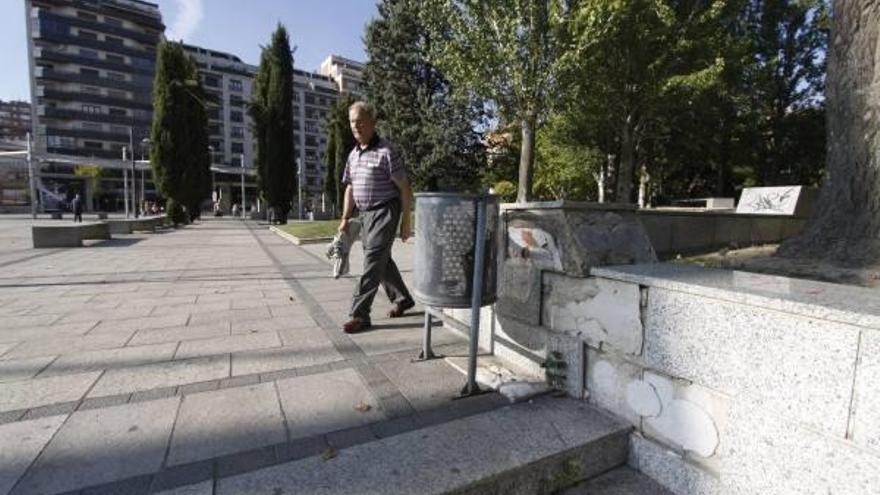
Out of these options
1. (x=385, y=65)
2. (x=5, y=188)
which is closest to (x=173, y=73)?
(x=385, y=65)

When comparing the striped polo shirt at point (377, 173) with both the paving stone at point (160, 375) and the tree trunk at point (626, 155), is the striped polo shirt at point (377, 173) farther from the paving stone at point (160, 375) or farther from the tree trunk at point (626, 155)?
the tree trunk at point (626, 155)

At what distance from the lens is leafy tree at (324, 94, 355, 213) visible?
32.9 m

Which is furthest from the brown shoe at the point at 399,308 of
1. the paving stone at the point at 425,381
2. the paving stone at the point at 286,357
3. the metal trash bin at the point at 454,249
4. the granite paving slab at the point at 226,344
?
the metal trash bin at the point at 454,249

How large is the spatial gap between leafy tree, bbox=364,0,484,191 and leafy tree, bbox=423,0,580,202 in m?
7.78

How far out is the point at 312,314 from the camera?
4652mm

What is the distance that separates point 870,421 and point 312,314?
4193mm

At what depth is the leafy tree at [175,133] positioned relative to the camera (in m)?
25.0

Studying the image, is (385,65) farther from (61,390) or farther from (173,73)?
(61,390)

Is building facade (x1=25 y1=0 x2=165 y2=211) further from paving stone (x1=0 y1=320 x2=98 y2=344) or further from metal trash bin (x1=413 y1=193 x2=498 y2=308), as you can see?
metal trash bin (x1=413 y1=193 x2=498 y2=308)

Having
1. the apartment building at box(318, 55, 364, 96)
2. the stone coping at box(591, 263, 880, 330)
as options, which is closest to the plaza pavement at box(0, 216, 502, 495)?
the stone coping at box(591, 263, 880, 330)

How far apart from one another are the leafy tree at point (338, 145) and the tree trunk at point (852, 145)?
27304 mm

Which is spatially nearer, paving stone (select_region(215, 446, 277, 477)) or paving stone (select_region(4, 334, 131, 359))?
paving stone (select_region(215, 446, 277, 477))

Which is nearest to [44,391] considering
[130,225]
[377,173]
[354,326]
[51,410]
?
[51,410]

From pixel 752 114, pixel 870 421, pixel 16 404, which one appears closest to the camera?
pixel 870 421
